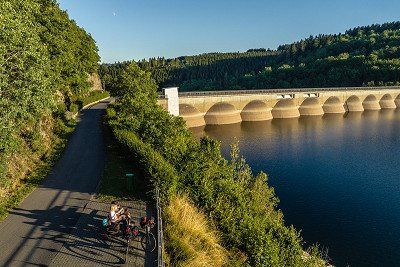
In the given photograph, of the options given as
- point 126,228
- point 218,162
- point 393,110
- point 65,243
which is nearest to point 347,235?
point 218,162

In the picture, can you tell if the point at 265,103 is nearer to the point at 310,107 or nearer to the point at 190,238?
the point at 310,107

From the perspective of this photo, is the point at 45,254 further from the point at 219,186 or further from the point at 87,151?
the point at 87,151

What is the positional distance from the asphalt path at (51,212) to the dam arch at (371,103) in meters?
126

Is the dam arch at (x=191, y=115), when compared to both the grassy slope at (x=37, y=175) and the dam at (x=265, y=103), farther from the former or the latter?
the grassy slope at (x=37, y=175)

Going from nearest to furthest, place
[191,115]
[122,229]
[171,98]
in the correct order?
[122,229], [171,98], [191,115]

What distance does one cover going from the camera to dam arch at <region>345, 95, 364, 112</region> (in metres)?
131

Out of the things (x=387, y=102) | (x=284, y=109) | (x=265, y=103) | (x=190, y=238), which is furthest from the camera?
(x=387, y=102)

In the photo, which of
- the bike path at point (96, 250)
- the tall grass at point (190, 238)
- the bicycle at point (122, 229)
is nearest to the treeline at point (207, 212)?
the tall grass at point (190, 238)

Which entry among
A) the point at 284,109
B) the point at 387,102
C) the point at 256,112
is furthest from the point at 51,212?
the point at 387,102

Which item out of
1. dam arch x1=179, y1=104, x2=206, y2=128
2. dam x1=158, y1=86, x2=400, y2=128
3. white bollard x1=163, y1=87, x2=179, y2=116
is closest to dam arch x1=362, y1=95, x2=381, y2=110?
dam x1=158, y1=86, x2=400, y2=128

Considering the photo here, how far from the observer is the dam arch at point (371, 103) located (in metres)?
137

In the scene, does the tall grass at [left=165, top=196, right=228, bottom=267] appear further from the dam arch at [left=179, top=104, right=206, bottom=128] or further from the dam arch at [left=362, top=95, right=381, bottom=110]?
the dam arch at [left=362, top=95, right=381, bottom=110]

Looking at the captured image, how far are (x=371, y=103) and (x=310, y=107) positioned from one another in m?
35.5

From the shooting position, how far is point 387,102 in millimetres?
140875
